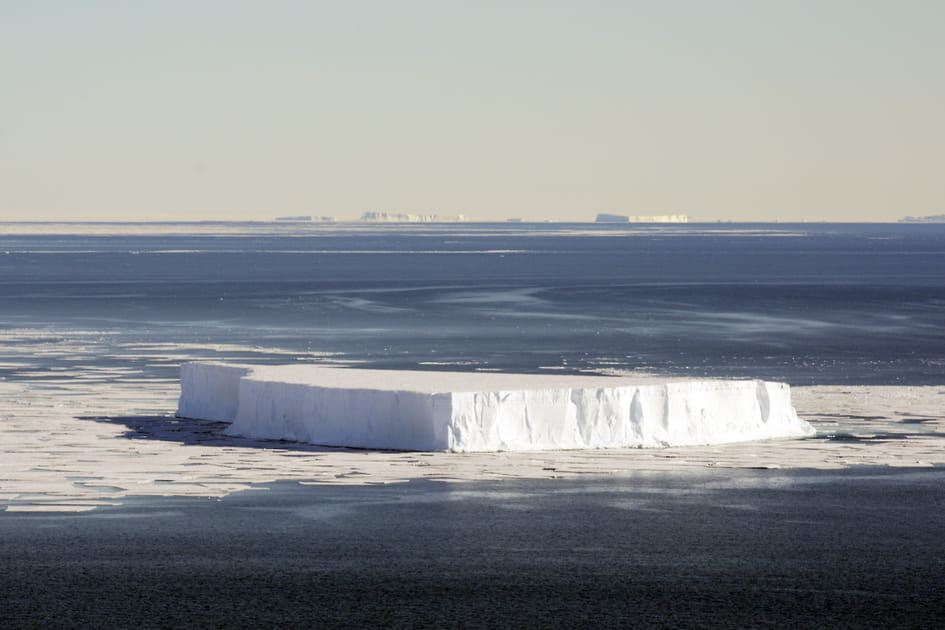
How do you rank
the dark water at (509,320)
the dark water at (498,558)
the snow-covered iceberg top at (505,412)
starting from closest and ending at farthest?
the dark water at (498,558) < the snow-covered iceberg top at (505,412) < the dark water at (509,320)

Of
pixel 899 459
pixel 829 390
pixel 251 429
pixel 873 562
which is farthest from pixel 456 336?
pixel 873 562

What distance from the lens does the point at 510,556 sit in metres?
12.7

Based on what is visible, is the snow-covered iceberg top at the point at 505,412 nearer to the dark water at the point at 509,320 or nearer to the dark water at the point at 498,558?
the dark water at the point at 498,558

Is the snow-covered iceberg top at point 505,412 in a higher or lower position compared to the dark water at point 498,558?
higher

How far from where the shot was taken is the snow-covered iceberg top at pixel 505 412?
18953 millimetres

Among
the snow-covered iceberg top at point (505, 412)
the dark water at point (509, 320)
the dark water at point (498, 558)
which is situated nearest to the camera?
the dark water at point (498, 558)

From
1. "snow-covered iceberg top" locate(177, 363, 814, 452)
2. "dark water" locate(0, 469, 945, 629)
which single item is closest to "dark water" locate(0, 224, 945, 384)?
"snow-covered iceberg top" locate(177, 363, 814, 452)

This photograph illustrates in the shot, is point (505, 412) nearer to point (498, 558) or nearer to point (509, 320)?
point (498, 558)

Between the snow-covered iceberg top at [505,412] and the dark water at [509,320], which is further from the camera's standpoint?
the dark water at [509,320]

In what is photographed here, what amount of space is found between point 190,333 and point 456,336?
6.64m

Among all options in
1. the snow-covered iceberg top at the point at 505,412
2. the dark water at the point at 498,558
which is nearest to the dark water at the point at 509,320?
the snow-covered iceberg top at the point at 505,412

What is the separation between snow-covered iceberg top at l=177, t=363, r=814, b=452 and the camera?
62.2ft

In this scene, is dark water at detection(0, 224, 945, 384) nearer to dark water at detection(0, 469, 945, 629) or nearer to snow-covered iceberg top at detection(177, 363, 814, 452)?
snow-covered iceberg top at detection(177, 363, 814, 452)

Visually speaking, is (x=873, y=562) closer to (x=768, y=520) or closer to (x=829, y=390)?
(x=768, y=520)
